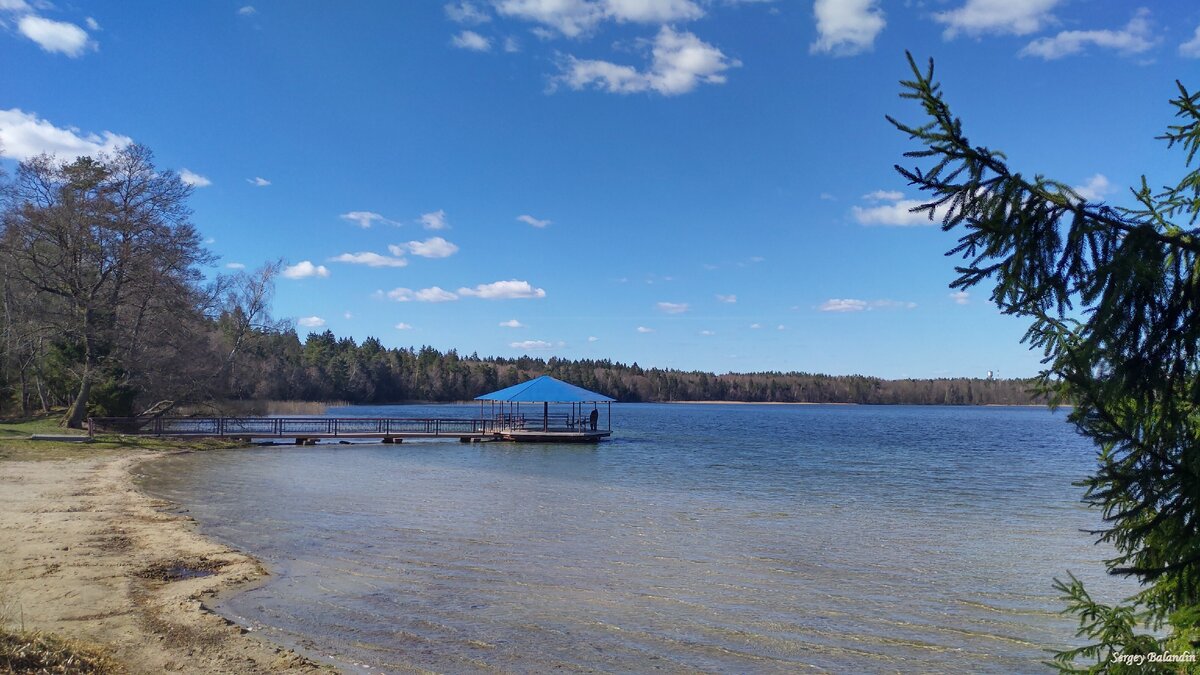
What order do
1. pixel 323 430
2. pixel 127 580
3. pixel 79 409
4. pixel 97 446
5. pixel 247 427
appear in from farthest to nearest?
1. pixel 323 430
2. pixel 247 427
3. pixel 79 409
4. pixel 97 446
5. pixel 127 580

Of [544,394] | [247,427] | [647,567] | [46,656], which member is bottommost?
[647,567]

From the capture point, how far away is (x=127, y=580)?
30.7ft

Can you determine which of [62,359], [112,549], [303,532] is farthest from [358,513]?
[62,359]

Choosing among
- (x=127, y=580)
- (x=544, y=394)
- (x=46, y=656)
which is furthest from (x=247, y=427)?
(x=46, y=656)

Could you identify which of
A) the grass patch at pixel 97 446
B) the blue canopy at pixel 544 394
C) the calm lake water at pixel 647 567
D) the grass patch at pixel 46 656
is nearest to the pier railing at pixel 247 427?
the grass patch at pixel 97 446

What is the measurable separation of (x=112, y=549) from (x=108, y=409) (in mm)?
25499

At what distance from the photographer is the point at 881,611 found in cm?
958

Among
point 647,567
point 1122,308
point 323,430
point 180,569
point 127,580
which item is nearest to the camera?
point 1122,308

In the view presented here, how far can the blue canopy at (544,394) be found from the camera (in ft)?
130

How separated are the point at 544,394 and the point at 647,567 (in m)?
28.6

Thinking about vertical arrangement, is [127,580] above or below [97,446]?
below

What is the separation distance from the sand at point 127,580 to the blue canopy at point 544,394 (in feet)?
77.8

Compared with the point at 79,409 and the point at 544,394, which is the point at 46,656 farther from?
the point at 544,394

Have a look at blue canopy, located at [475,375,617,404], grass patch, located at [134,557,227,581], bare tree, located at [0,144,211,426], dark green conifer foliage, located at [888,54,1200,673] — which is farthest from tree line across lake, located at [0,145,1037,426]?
dark green conifer foliage, located at [888,54,1200,673]
